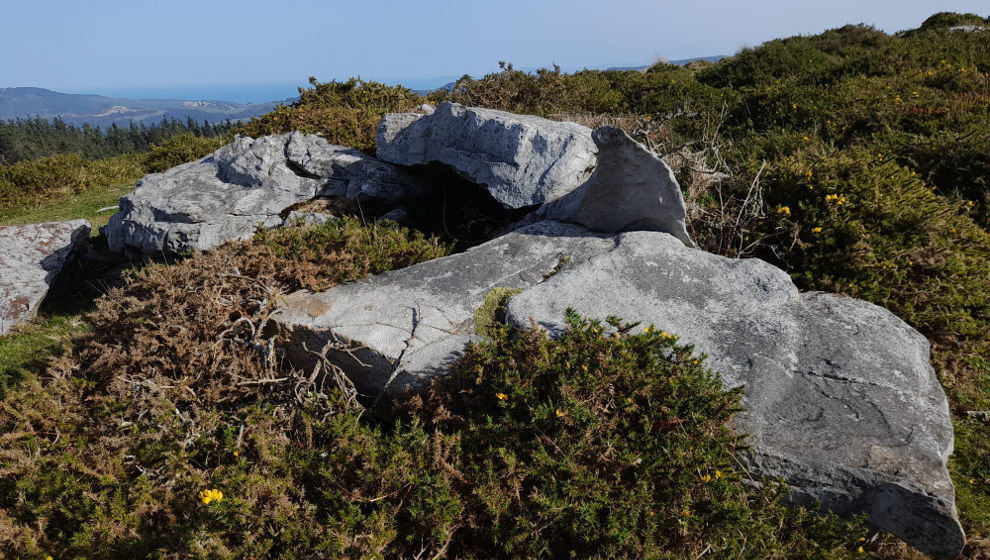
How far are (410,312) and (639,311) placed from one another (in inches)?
84.5

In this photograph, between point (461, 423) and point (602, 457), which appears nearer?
point (602, 457)

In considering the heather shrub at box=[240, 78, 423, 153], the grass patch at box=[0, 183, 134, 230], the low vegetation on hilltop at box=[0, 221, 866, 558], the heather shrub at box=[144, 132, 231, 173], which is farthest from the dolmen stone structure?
the heather shrub at box=[144, 132, 231, 173]

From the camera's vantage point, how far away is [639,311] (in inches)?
180

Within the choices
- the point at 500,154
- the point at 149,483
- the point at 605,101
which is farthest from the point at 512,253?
the point at 605,101

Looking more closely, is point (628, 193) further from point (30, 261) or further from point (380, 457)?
point (30, 261)

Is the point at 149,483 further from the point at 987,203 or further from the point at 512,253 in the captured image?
the point at 987,203

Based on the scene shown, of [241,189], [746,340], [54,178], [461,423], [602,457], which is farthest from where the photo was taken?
[54,178]

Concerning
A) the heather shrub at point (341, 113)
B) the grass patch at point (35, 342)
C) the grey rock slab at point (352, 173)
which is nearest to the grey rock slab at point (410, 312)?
the grey rock slab at point (352, 173)

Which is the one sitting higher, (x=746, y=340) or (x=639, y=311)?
(x=639, y=311)

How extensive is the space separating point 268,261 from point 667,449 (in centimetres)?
422

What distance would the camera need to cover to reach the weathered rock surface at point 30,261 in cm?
759

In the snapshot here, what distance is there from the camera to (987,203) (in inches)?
280

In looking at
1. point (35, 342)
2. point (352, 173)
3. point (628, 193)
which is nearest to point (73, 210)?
point (35, 342)

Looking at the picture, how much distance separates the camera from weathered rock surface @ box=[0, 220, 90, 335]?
299 inches
